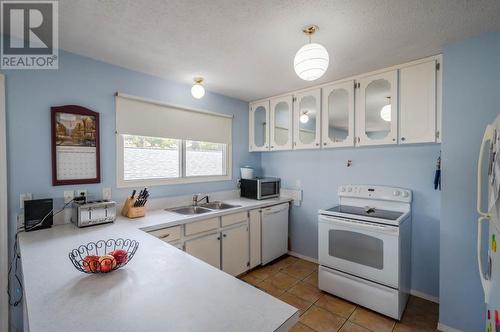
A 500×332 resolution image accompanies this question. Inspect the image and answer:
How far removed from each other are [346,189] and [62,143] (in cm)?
298

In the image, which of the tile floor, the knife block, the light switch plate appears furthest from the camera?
the light switch plate

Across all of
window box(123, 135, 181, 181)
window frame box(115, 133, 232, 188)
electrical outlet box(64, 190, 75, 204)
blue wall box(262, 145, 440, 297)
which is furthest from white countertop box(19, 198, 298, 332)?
blue wall box(262, 145, 440, 297)

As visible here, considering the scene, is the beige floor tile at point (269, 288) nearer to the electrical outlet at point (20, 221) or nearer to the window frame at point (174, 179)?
the window frame at point (174, 179)

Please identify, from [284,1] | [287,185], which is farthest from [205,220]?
[284,1]

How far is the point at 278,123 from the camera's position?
3.30m

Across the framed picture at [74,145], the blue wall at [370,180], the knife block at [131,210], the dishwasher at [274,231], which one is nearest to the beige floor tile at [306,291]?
the dishwasher at [274,231]

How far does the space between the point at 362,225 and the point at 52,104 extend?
296 cm

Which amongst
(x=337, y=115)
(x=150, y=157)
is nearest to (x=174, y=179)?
(x=150, y=157)

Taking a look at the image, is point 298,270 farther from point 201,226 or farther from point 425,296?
point 201,226

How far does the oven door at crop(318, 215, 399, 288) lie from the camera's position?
202 cm

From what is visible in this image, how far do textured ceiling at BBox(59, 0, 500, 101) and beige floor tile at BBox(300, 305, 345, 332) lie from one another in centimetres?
237

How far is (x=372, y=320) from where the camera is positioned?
2.03 meters

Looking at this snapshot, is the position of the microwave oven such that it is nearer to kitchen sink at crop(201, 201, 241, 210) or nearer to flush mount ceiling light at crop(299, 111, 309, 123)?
kitchen sink at crop(201, 201, 241, 210)

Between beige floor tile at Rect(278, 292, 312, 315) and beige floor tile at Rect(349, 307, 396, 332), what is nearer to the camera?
beige floor tile at Rect(349, 307, 396, 332)
